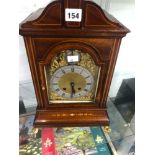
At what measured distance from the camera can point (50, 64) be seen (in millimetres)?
778

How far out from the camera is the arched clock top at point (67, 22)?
2.20 feet

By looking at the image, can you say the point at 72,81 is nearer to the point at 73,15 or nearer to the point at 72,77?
the point at 72,77

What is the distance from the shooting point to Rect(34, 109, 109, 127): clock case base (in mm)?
A: 898

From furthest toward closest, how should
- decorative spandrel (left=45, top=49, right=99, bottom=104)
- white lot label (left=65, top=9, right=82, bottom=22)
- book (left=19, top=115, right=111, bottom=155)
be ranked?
book (left=19, top=115, right=111, bottom=155) < decorative spandrel (left=45, top=49, right=99, bottom=104) < white lot label (left=65, top=9, right=82, bottom=22)

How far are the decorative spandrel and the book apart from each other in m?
0.16

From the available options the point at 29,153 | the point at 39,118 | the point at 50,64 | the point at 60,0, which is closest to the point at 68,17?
the point at 60,0

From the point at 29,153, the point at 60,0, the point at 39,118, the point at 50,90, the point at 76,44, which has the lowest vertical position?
the point at 29,153

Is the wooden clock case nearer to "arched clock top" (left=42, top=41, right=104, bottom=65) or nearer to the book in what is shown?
"arched clock top" (left=42, top=41, right=104, bottom=65)

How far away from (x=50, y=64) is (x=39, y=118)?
269 millimetres

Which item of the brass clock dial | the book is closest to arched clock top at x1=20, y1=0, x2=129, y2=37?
the brass clock dial

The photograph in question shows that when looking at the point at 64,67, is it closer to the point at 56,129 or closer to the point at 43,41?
the point at 43,41

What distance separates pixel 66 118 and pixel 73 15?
0.45 meters

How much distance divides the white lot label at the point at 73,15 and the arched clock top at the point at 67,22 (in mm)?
10

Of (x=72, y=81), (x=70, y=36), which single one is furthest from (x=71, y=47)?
(x=72, y=81)
